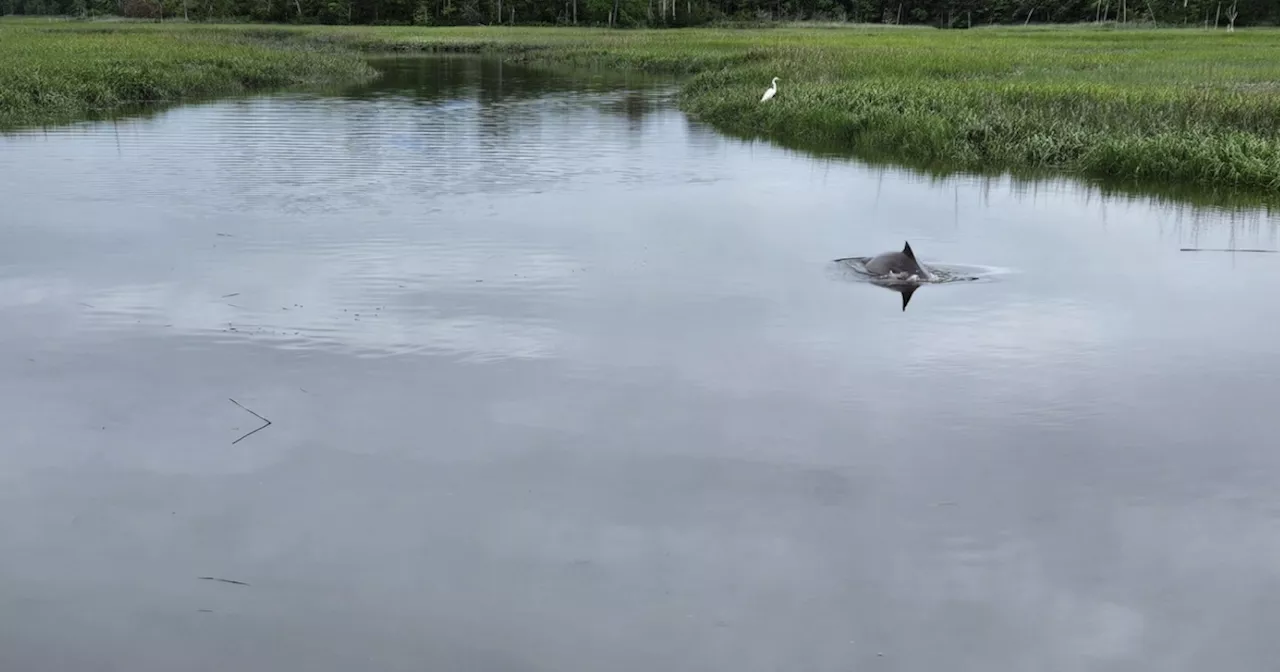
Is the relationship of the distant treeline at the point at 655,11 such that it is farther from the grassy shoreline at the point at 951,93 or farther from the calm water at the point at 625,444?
the calm water at the point at 625,444

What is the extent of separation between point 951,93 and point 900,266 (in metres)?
11.6

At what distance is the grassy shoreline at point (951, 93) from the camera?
1574 cm

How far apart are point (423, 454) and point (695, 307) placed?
3.42m

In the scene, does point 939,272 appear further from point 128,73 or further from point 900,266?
point 128,73

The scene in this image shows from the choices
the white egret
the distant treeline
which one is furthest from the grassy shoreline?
the distant treeline

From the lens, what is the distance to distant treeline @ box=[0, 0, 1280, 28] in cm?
7719

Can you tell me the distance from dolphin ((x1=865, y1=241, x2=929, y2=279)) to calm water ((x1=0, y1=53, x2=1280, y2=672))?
29 cm

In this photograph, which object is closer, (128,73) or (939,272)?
(939,272)

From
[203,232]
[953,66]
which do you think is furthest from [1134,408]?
[953,66]

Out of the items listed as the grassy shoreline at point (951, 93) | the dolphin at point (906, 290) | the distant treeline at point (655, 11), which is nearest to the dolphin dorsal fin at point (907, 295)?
the dolphin at point (906, 290)

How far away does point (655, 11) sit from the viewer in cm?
7969

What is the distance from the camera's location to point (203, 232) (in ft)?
36.8

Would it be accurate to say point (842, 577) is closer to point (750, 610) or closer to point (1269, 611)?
point (750, 610)

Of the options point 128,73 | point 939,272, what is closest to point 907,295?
point 939,272
